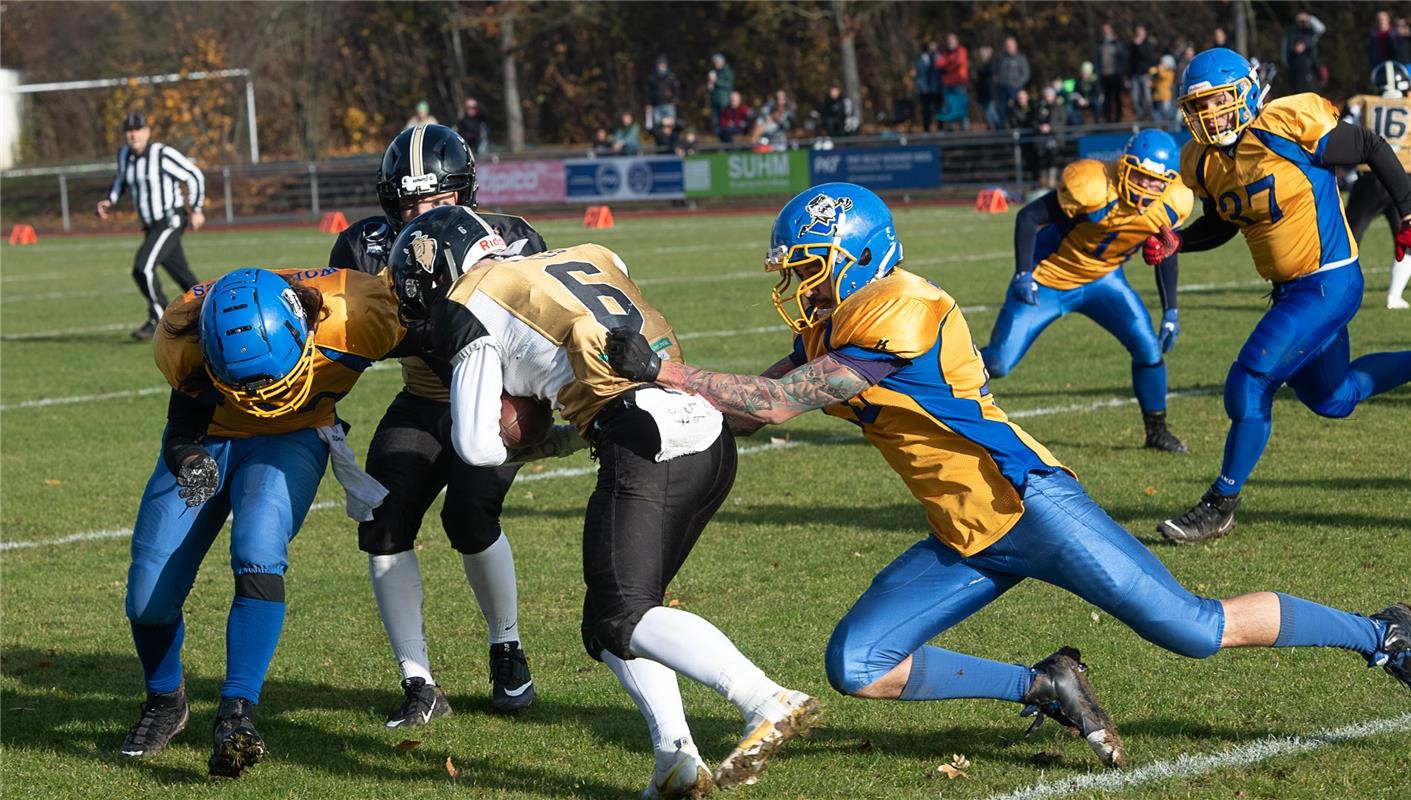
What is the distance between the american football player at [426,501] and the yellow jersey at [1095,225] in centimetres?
401

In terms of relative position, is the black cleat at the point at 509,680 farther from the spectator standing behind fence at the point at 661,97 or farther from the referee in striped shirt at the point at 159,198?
the spectator standing behind fence at the point at 661,97

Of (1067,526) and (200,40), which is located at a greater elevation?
(200,40)

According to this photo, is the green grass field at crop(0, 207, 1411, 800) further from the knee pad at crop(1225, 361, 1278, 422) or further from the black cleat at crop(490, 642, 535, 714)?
the knee pad at crop(1225, 361, 1278, 422)

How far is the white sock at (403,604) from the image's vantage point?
4891 mm

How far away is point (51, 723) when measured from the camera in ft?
16.5

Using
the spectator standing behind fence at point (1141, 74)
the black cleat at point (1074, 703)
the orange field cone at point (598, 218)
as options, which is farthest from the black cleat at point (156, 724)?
the spectator standing behind fence at point (1141, 74)

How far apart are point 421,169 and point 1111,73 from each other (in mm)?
23211

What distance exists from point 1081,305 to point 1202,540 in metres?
2.22

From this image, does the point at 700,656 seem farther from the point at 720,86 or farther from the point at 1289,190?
the point at 720,86

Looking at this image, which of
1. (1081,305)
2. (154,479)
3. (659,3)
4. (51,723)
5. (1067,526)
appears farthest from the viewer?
(659,3)

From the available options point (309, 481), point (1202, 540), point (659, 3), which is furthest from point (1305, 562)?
point (659, 3)

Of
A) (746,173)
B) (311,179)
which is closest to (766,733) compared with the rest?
(746,173)

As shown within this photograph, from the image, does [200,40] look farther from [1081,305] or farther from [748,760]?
[748,760]

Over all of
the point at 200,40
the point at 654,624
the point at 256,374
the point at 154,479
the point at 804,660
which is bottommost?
the point at 804,660
